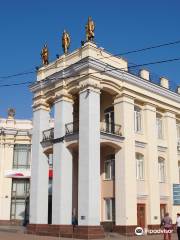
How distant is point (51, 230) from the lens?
26906mm

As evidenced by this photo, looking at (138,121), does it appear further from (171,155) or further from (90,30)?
(90,30)

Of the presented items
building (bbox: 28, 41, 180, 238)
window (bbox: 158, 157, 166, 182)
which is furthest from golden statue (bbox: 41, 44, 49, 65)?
window (bbox: 158, 157, 166, 182)

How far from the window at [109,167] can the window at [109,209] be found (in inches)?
63.5

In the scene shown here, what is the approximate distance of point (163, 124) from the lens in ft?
105

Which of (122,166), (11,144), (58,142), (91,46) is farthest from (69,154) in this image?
(11,144)

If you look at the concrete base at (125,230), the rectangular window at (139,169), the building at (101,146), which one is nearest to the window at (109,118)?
→ the building at (101,146)

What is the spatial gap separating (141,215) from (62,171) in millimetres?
6433

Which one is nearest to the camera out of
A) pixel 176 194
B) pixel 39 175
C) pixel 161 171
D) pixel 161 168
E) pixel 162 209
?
pixel 39 175

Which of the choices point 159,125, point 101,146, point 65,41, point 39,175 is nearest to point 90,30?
point 65,41

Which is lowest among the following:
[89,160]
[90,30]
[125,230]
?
[125,230]

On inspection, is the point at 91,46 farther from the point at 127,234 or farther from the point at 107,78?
the point at 127,234

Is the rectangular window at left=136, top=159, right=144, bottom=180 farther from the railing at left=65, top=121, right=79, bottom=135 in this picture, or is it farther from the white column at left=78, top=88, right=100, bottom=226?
the railing at left=65, top=121, right=79, bottom=135

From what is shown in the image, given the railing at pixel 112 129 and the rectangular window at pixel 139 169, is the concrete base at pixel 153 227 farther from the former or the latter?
the railing at pixel 112 129

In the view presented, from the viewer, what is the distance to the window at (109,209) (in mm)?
27609
